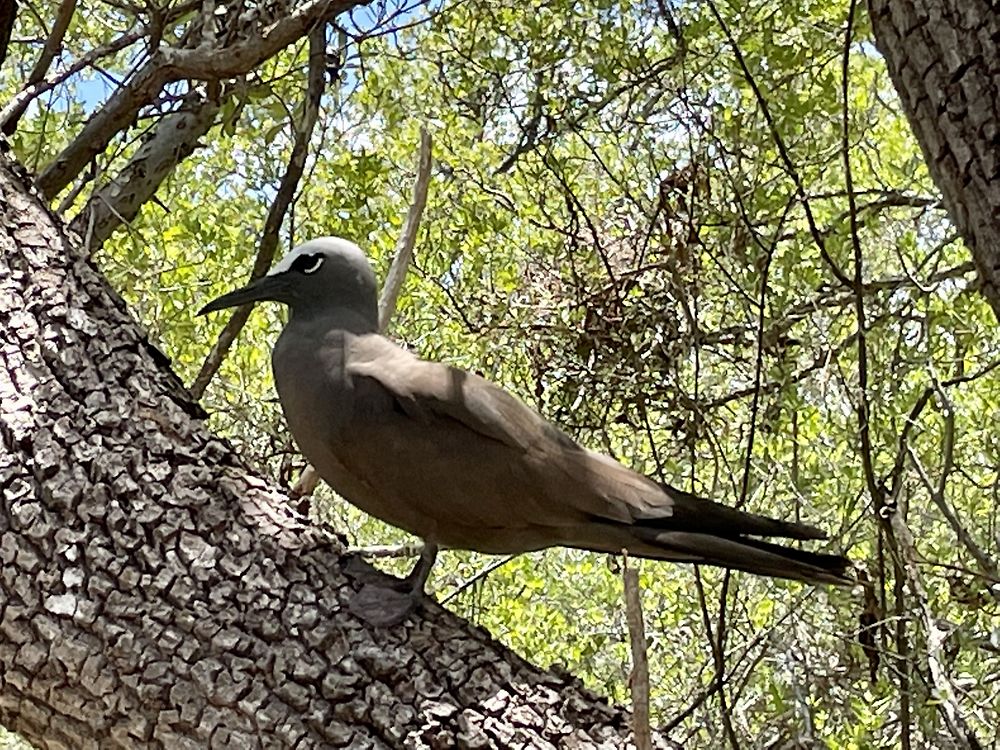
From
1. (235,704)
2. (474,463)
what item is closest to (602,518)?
(474,463)

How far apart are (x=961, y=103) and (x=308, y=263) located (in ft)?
4.18

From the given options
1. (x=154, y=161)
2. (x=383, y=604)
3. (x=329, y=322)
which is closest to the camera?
(x=383, y=604)

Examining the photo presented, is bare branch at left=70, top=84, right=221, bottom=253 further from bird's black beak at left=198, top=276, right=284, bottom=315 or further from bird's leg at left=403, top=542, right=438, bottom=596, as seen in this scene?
bird's leg at left=403, top=542, right=438, bottom=596

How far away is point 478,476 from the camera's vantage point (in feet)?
7.25

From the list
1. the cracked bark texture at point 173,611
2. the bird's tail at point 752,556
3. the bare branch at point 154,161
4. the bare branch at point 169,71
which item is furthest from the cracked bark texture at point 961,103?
the bare branch at point 154,161

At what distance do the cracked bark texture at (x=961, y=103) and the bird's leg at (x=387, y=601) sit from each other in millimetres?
934

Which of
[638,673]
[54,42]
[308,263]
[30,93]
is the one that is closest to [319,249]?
[308,263]

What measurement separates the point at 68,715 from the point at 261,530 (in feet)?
1.20

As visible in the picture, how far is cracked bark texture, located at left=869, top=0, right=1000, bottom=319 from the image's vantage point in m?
1.78

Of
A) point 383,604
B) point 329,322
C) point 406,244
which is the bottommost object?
point 383,604

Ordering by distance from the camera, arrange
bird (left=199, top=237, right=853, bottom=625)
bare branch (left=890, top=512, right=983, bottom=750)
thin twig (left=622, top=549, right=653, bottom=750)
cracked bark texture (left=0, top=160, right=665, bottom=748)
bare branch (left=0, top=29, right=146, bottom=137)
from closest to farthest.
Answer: thin twig (left=622, top=549, right=653, bottom=750) < cracked bark texture (left=0, top=160, right=665, bottom=748) < bird (left=199, top=237, right=853, bottom=625) < bare branch (left=890, top=512, right=983, bottom=750) < bare branch (left=0, top=29, right=146, bottom=137)

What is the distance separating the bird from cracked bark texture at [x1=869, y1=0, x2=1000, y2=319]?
58cm

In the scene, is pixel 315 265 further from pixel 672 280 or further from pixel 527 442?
pixel 672 280

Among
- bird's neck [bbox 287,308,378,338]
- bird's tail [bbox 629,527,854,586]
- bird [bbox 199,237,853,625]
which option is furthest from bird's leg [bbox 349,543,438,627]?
bird's neck [bbox 287,308,378,338]
